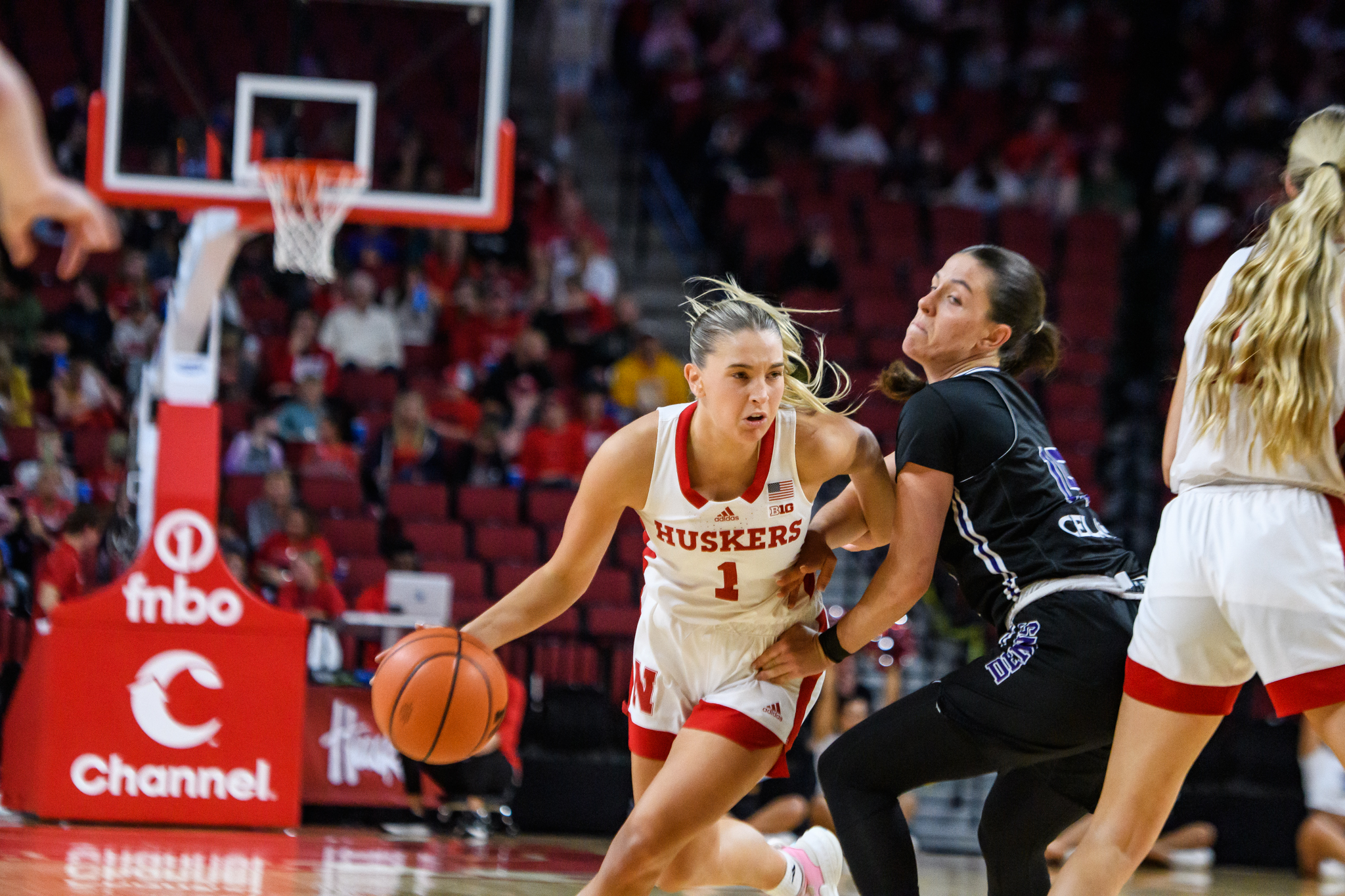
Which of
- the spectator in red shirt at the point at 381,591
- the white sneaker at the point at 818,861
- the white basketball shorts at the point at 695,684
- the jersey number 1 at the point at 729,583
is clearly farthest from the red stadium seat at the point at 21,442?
the jersey number 1 at the point at 729,583

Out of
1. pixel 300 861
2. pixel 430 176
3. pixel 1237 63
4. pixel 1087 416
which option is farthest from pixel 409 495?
pixel 1237 63

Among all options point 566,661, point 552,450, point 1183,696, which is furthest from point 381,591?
point 1183,696

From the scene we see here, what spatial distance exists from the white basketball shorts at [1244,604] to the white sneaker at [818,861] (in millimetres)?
1564

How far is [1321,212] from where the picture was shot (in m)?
3.10

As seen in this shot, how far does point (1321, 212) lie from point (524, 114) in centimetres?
1195

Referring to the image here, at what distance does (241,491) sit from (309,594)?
1.28 m

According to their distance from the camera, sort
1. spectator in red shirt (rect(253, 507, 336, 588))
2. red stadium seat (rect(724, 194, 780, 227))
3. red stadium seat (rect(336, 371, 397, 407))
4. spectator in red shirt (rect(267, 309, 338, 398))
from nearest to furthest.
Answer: spectator in red shirt (rect(253, 507, 336, 588)) < spectator in red shirt (rect(267, 309, 338, 398)) < red stadium seat (rect(336, 371, 397, 407)) < red stadium seat (rect(724, 194, 780, 227))

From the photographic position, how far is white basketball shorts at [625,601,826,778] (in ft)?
12.5

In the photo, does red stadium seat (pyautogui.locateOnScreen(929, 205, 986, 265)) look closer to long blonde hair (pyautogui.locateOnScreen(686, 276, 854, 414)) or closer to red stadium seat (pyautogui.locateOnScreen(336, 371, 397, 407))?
red stadium seat (pyautogui.locateOnScreen(336, 371, 397, 407))

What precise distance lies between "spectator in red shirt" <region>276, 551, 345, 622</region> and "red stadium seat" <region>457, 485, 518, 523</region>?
1.46 meters

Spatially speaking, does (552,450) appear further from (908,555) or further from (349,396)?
(908,555)

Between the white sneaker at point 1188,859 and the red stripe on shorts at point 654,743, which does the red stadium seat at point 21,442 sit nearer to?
the red stripe on shorts at point 654,743

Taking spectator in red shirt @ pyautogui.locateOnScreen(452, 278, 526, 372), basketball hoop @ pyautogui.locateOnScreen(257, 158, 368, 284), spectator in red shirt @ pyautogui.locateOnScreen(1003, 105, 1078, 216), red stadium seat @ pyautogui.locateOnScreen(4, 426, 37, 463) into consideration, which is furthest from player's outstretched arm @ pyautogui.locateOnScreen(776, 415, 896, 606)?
spectator in red shirt @ pyautogui.locateOnScreen(1003, 105, 1078, 216)

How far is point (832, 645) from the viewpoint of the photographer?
3830 millimetres
